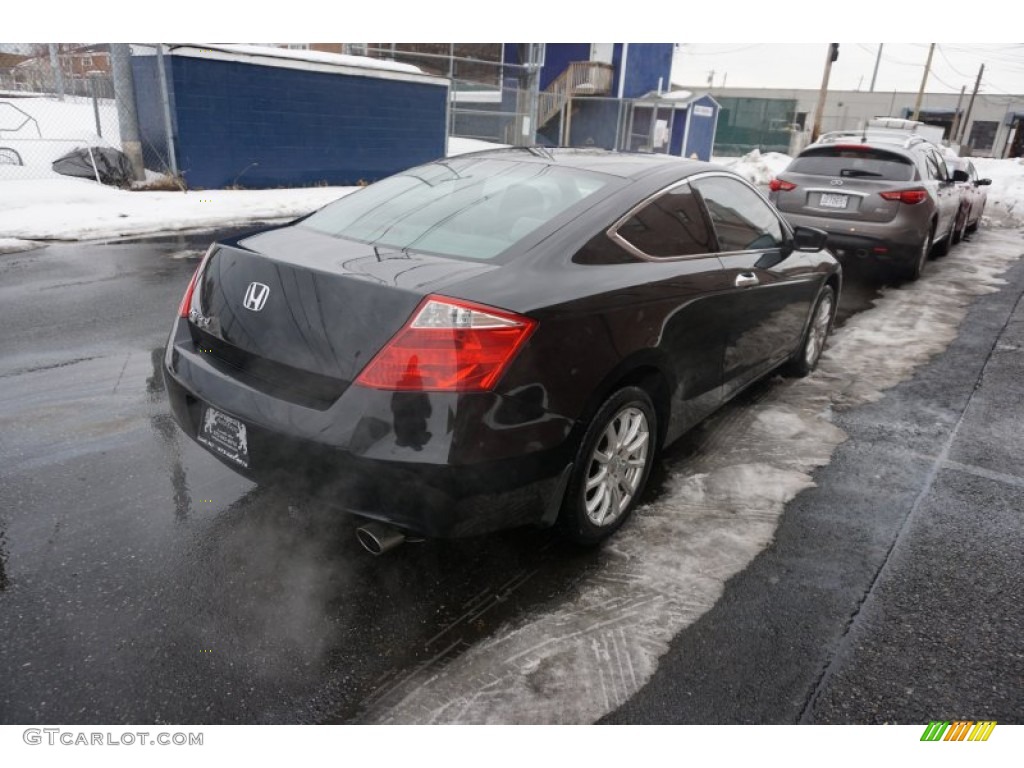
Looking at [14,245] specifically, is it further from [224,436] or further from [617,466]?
[617,466]

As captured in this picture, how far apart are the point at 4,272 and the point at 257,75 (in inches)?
340

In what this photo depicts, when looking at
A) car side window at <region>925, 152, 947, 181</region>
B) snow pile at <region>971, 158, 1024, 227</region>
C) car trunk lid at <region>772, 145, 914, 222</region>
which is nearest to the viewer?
car trunk lid at <region>772, 145, 914, 222</region>

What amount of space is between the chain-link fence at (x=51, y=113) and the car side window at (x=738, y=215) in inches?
512

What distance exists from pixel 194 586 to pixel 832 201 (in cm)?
809

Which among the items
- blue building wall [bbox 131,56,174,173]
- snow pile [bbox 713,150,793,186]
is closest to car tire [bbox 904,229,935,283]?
blue building wall [bbox 131,56,174,173]

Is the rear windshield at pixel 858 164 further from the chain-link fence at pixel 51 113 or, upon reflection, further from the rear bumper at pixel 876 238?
the chain-link fence at pixel 51 113

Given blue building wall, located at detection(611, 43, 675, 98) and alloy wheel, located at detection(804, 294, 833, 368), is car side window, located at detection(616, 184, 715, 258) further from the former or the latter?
blue building wall, located at detection(611, 43, 675, 98)

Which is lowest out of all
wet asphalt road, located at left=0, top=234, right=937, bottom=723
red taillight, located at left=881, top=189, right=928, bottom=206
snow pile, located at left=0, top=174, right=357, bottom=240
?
snow pile, located at left=0, top=174, right=357, bottom=240

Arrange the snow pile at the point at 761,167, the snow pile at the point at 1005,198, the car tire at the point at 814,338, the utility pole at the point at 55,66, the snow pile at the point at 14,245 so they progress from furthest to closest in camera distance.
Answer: the snow pile at the point at 761,167 < the snow pile at the point at 1005,198 < the utility pole at the point at 55,66 < the snow pile at the point at 14,245 < the car tire at the point at 814,338

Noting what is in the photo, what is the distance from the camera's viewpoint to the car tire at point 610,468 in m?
2.76

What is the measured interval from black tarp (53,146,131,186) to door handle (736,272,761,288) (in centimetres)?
1274

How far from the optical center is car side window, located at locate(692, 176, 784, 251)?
368 centimetres

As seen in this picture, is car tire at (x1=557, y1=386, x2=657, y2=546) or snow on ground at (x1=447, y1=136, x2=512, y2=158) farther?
snow on ground at (x1=447, y1=136, x2=512, y2=158)

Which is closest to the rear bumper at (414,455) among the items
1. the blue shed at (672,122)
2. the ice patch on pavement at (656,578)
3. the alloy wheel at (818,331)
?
the ice patch on pavement at (656,578)
